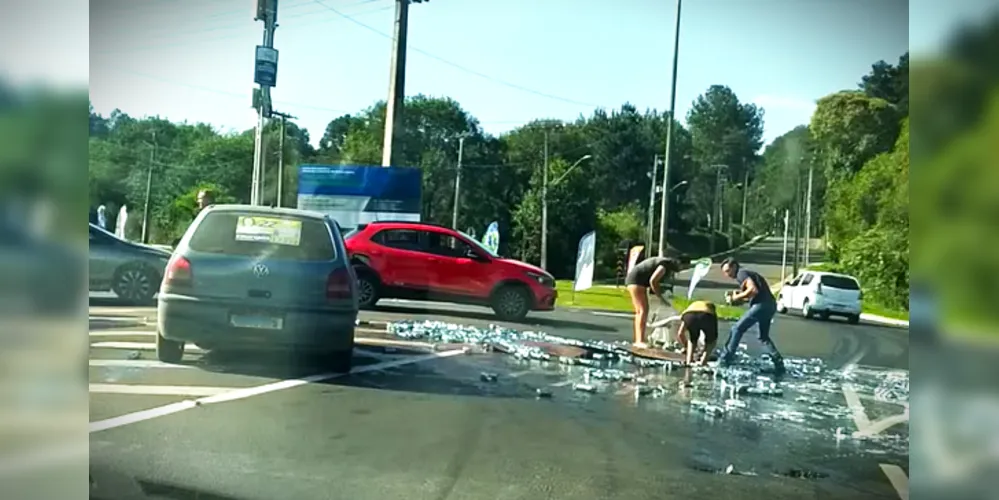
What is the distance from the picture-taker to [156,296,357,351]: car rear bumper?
4.07 metres

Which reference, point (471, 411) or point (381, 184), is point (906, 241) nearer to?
point (471, 411)

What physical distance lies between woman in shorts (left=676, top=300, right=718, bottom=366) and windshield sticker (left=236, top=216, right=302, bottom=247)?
1.49m

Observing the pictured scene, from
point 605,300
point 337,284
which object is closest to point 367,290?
point 337,284

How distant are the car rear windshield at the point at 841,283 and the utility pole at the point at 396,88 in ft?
5.34

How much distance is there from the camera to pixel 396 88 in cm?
398

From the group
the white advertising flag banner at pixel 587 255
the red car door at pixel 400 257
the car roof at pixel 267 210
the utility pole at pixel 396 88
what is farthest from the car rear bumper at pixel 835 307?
the car roof at pixel 267 210

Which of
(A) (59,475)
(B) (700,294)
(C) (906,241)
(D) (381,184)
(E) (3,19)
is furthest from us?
(E) (3,19)

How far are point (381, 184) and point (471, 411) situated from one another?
915mm

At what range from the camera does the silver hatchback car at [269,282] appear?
4.07m

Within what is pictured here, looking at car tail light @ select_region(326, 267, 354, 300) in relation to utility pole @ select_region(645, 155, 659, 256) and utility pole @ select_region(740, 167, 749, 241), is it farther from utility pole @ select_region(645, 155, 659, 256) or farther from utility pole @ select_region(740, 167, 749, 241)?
utility pole @ select_region(740, 167, 749, 241)

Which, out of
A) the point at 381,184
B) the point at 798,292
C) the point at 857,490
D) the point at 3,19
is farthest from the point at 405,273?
the point at 3,19

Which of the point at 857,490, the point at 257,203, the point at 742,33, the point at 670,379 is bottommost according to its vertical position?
the point at 857,490

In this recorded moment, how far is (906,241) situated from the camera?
319 cm

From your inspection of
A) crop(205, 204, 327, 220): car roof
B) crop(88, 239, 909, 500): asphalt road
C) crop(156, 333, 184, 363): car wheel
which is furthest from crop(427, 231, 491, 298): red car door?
crop(156, 333, 184, 363): car wheel
